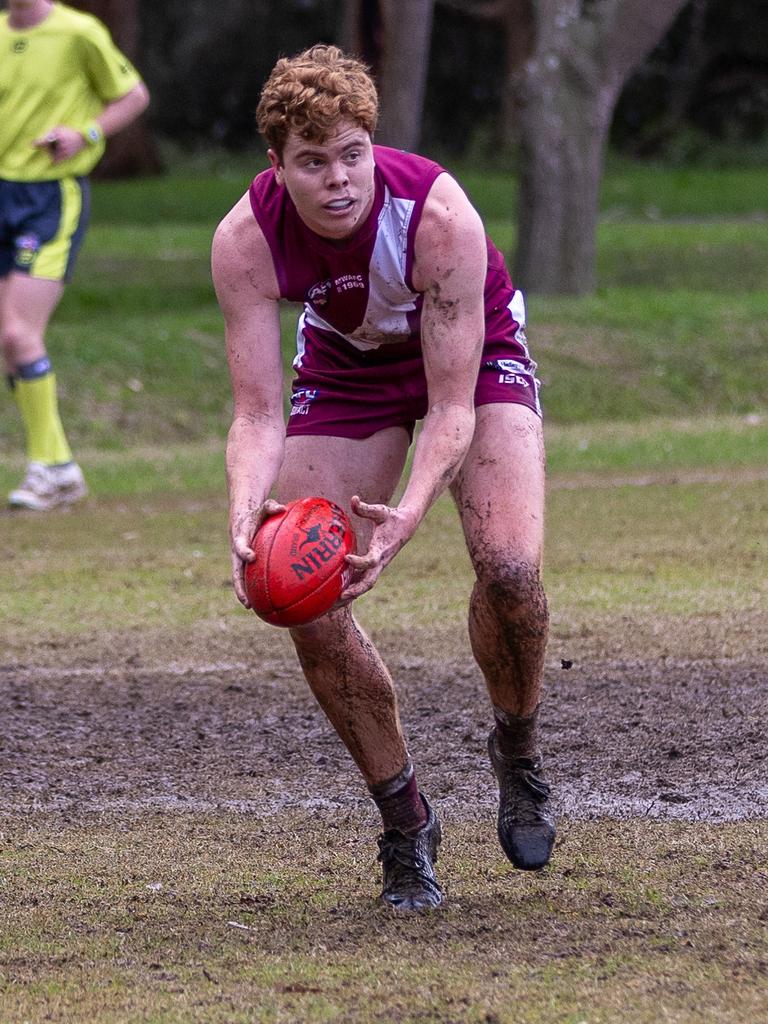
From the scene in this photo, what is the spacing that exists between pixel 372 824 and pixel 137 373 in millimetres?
9367

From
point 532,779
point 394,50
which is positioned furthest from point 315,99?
point 394,50

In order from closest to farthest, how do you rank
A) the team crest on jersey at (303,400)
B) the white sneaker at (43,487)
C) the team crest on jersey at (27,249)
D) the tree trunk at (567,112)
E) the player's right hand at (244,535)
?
the player's right hand at (244,535) → the team crest on jersey at (303,400) → the team crest on jersey at (27,249) → the white sneaker at (43,487) → the tree trunk at (567,112)

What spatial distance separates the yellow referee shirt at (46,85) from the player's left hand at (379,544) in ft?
22.0

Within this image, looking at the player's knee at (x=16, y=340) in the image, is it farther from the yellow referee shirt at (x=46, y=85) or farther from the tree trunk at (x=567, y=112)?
the tree trunk at (x=567, y=112)

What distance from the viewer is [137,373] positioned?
46.0ft

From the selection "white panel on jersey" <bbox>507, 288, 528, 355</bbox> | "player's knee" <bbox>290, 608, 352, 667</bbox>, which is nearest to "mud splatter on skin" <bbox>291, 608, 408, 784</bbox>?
"player's knee" <bbox>290, 608, 352, 667</bbox>

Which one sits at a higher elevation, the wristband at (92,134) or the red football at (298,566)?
the red football at (298,566)

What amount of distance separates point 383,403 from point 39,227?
233 inches

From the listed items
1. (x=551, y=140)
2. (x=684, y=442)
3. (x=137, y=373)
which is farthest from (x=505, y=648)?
(x=551, y=140)

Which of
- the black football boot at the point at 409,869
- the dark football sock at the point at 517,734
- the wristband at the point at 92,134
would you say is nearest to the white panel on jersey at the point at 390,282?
the dark football sock at the point at 517,734

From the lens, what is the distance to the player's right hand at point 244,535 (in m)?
4.17

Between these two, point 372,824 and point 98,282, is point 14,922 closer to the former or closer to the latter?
point 372,824

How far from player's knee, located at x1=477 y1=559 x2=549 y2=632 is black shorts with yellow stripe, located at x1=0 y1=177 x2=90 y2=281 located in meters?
6.18

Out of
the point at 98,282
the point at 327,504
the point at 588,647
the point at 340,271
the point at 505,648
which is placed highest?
the point at 340,271
